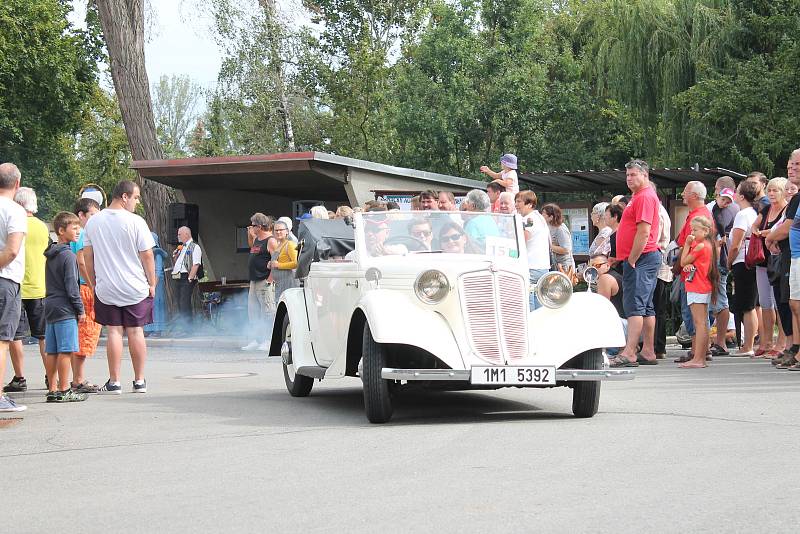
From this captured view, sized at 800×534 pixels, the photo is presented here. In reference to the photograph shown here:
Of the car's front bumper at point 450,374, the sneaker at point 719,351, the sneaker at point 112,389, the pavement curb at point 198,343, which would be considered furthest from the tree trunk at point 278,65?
the car's front bumper at point 450,374

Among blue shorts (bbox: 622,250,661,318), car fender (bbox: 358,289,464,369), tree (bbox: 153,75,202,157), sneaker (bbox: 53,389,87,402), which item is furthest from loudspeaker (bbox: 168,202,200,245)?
tree (bbox: 153,75,202,157)

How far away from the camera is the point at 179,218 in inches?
970

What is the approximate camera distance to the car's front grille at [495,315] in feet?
27.7

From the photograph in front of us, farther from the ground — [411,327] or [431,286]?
[431,286]

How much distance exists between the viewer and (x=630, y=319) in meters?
13.1

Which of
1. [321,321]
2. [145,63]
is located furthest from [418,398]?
[145,63]

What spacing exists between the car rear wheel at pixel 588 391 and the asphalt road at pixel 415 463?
0.14 m

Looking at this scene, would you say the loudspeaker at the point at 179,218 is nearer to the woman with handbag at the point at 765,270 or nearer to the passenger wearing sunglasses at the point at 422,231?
the woman with handbag at the point at 765,270

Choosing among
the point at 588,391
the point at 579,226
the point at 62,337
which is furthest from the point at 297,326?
the point at 579,226

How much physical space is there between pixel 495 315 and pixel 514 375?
1.62ft

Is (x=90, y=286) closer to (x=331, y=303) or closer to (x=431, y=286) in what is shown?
(x=331, y=303)

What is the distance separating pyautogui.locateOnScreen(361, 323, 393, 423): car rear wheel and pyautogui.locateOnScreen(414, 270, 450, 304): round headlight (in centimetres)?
48

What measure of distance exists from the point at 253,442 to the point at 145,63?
1914cm

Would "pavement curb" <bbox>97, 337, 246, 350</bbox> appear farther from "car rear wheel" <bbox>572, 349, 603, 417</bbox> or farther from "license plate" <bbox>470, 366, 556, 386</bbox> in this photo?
"license plate" <bbox>470, 366, 556, 386</bbox>
